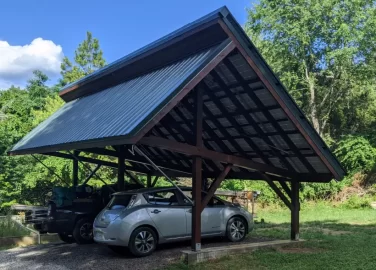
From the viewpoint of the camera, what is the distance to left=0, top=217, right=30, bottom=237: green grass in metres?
13.0

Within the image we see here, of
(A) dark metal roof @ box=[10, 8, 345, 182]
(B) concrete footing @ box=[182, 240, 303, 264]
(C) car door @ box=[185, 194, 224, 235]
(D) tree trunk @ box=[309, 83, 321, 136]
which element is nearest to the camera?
(A) dark metal roof @ box=[10, 8, 345, 182]

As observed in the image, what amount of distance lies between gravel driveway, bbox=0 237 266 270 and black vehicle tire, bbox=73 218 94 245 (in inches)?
8.6

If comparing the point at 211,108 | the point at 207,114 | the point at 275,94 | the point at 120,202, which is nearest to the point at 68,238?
the point at 120,202

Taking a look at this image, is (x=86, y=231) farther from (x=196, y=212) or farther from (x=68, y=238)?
(x=196, y=212)

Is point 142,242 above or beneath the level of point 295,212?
beneath

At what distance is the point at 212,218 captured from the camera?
404 inches

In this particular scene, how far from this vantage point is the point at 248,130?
9.90m

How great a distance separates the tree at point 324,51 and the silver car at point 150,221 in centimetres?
1952

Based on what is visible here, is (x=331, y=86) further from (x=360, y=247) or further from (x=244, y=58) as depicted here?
(x=244, y=58)

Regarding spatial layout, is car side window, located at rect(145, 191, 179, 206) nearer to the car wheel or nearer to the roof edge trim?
the car wheel

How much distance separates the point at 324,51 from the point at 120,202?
23068 millimetres

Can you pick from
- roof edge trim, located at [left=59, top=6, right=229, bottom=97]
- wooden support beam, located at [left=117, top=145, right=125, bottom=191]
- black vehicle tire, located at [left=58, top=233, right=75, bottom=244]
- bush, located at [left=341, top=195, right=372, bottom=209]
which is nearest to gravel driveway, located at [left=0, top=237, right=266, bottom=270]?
black vehicle tire, located at [left=58, top=233, right=75, bottom=244]

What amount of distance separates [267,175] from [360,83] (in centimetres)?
1961

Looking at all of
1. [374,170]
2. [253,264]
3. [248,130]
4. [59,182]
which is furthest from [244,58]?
[374,170]
